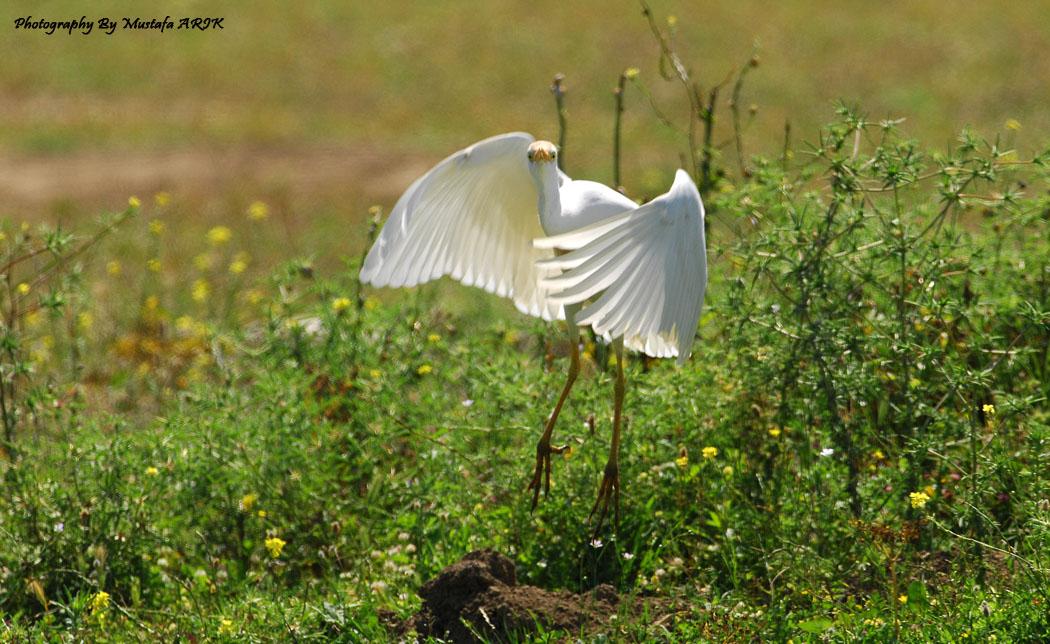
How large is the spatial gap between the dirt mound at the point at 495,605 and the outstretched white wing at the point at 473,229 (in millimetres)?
961

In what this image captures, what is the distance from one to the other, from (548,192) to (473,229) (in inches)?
24.7

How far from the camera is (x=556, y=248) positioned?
10.8ft

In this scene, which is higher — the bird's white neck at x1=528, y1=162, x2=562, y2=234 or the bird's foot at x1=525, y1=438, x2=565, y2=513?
the bird's white neck at x1=528, y1=162, x2=562, y2=234

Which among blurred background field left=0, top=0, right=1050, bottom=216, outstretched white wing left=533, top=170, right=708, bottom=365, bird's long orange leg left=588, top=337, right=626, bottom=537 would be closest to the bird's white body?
outstretched white wing left=533, top=170, right=708, bottom=365

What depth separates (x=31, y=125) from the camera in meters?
12.6

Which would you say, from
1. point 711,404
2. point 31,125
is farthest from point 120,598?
point 31,125

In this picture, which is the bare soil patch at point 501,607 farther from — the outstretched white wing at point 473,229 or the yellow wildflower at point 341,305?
the yellow wildflower at point 341,305

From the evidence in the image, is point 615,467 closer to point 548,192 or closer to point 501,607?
point 501,607

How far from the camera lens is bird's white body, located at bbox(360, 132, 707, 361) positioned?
2676 millimetres

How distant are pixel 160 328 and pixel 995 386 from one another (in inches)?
167

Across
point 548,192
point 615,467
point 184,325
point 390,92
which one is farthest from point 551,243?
point 390,92

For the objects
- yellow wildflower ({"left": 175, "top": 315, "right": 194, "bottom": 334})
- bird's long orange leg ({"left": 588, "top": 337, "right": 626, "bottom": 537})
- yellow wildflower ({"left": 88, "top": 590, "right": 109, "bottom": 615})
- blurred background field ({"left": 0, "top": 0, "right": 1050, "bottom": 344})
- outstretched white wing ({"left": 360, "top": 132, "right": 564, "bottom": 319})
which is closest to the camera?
yellow wildflower ({"left": 88, "top": 590, "right": 109, "bottom": 615})

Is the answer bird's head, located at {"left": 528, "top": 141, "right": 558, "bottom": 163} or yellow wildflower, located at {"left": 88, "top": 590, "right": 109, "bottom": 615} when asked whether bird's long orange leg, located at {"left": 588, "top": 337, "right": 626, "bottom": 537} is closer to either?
bird's head, located at {"left": 528, "top": 141, "right": 558, "bottom": 163}

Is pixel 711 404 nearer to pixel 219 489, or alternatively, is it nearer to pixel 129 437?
pixel 219 489
